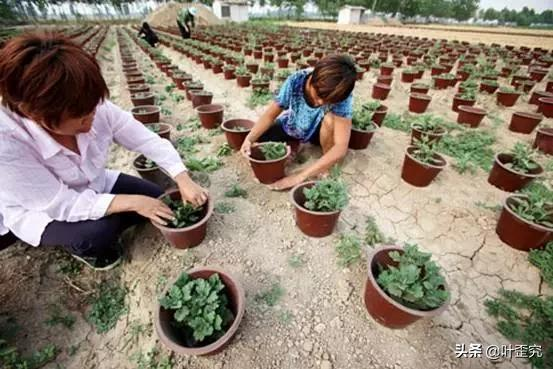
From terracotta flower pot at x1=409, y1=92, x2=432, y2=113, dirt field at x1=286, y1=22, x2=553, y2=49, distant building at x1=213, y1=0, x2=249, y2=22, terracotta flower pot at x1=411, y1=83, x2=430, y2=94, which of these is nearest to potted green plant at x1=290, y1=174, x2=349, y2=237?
terracotta flower pot at x1=409, y1=92, x2=432, y2=113

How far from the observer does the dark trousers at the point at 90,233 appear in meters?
1.64

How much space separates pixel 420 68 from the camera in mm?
6578

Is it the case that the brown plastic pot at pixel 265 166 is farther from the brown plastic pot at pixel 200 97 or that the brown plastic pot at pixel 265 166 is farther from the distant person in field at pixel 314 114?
the brown plastic pot at pixel 200 97

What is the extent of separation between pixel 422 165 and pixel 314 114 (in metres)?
1.17

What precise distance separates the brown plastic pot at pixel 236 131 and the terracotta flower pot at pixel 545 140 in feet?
11.9

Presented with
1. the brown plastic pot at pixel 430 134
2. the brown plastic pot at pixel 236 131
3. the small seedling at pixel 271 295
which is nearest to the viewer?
the small seedling at pixel 271 295

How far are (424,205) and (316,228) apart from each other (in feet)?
4.17

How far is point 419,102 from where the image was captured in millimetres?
4566

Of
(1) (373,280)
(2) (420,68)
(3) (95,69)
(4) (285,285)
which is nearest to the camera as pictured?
(3) (95,69)

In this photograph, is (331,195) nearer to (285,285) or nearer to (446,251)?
(285,285)

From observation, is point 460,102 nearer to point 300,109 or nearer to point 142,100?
point 300,109

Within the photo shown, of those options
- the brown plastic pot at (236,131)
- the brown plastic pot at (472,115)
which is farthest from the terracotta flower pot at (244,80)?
the brown plastic pot at (472,115)

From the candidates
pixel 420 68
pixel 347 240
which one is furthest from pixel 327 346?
pixel 420 68

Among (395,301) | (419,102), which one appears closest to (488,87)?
(419,102)
